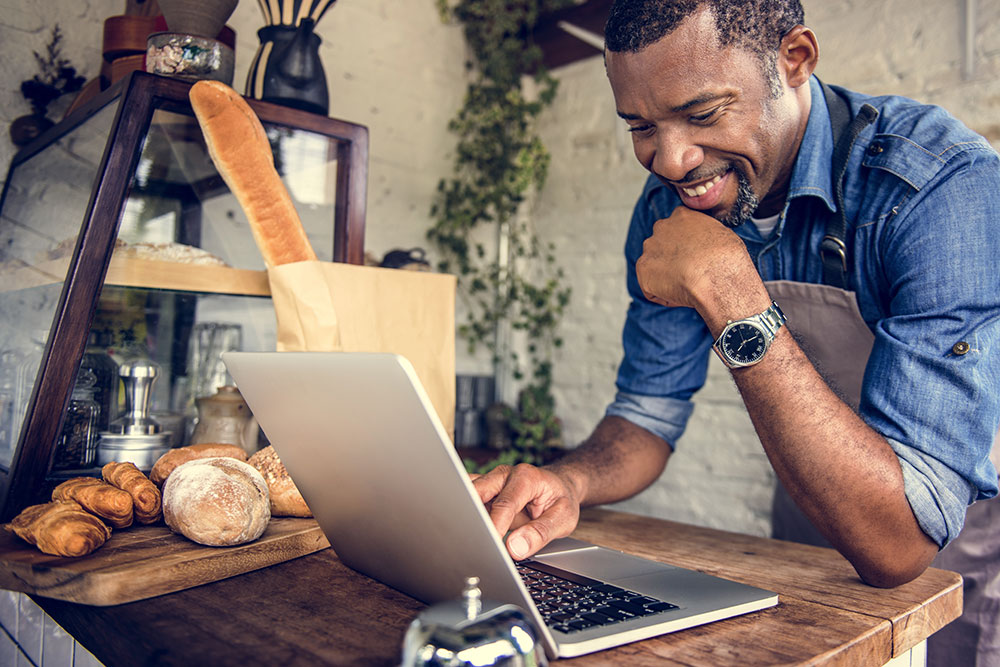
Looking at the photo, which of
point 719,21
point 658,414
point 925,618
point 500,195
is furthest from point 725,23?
point 500,195

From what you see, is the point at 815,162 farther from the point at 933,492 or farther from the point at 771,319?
the point at 933,492

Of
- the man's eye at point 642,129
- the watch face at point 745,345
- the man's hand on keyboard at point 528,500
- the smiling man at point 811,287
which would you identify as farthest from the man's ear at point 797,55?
the man's hand on keyboard at point 528,500

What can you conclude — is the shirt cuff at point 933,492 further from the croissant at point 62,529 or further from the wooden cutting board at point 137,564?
the croissant at point 62,529

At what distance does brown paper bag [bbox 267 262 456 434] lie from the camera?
1.08m

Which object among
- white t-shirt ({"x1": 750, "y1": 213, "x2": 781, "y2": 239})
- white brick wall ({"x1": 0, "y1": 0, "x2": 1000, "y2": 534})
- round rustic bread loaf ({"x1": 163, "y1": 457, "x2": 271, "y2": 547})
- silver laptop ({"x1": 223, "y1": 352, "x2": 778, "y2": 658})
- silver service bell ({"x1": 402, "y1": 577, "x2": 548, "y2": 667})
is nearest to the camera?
silver service bell ({"x1": 402, "y1": 577, "x2": 548, "y2": 667})

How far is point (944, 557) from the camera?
1.34 m

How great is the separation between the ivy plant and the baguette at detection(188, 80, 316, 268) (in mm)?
1721

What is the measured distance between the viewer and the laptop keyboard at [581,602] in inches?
24.2

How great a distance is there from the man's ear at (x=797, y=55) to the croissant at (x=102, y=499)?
1.09m

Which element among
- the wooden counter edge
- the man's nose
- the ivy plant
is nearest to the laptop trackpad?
the wooden counter edge

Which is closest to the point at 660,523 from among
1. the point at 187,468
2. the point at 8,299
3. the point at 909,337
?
the point at 909,337

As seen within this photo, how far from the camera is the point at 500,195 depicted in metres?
2.89

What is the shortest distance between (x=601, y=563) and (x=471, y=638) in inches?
18.4

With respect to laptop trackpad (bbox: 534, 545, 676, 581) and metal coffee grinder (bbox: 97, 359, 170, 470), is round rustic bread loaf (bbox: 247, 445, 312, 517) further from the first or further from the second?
laptop trackpad (bbox: 534, 545, 676, 581)
